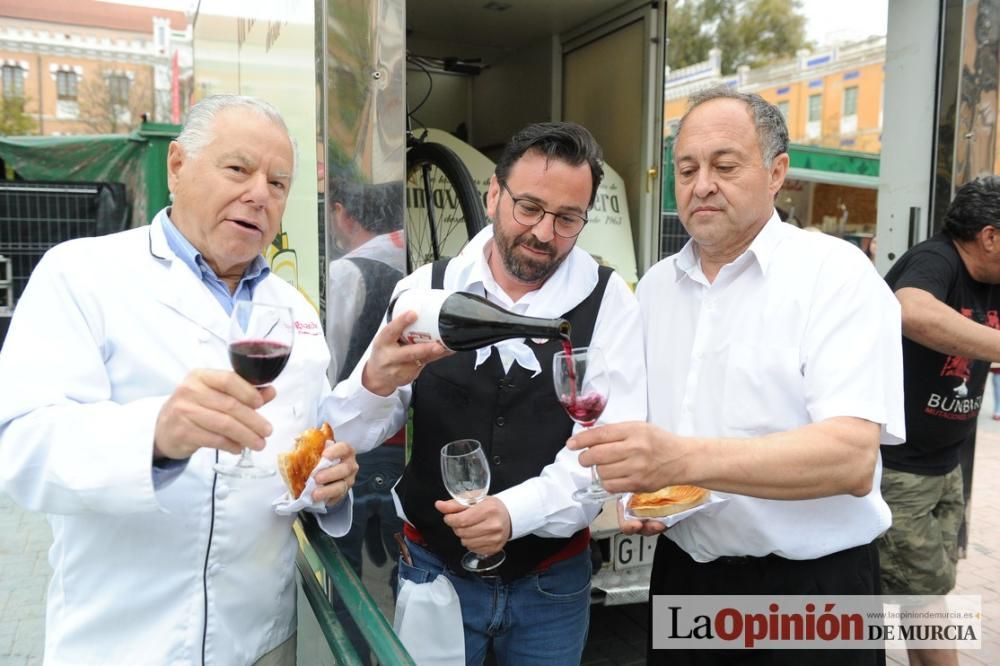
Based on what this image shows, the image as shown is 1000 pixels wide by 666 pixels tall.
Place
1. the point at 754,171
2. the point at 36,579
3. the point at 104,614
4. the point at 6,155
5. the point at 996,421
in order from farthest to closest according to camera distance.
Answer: the point at 6,155
the point at 996,421
the point at 36,579
the point at 754,171
the point at 104,614

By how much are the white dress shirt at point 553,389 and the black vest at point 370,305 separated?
1.35 feet

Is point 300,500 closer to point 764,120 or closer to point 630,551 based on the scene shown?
point 764,120

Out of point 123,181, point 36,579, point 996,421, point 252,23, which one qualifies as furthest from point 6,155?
point 996,421

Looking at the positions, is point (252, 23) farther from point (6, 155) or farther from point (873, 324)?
point (6, 155)

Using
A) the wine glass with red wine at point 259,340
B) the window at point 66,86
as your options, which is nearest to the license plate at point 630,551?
the wine glass with red wine at point 259,340

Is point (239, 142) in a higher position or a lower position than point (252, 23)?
lower

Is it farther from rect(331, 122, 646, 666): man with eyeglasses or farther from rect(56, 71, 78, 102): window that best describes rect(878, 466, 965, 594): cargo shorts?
rect(56, 71, 78, 102): window

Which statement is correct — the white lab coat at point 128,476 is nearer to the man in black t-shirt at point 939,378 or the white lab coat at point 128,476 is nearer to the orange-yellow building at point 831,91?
the man in black t-shirt at point 939,378

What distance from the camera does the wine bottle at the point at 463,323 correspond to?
167 centimetres

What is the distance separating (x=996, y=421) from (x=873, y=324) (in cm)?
867

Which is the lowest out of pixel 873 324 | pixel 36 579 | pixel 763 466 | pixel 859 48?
pixel 36 579

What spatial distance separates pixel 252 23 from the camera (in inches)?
137

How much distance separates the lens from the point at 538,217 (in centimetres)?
192

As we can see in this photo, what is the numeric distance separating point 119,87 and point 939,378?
157 feet
